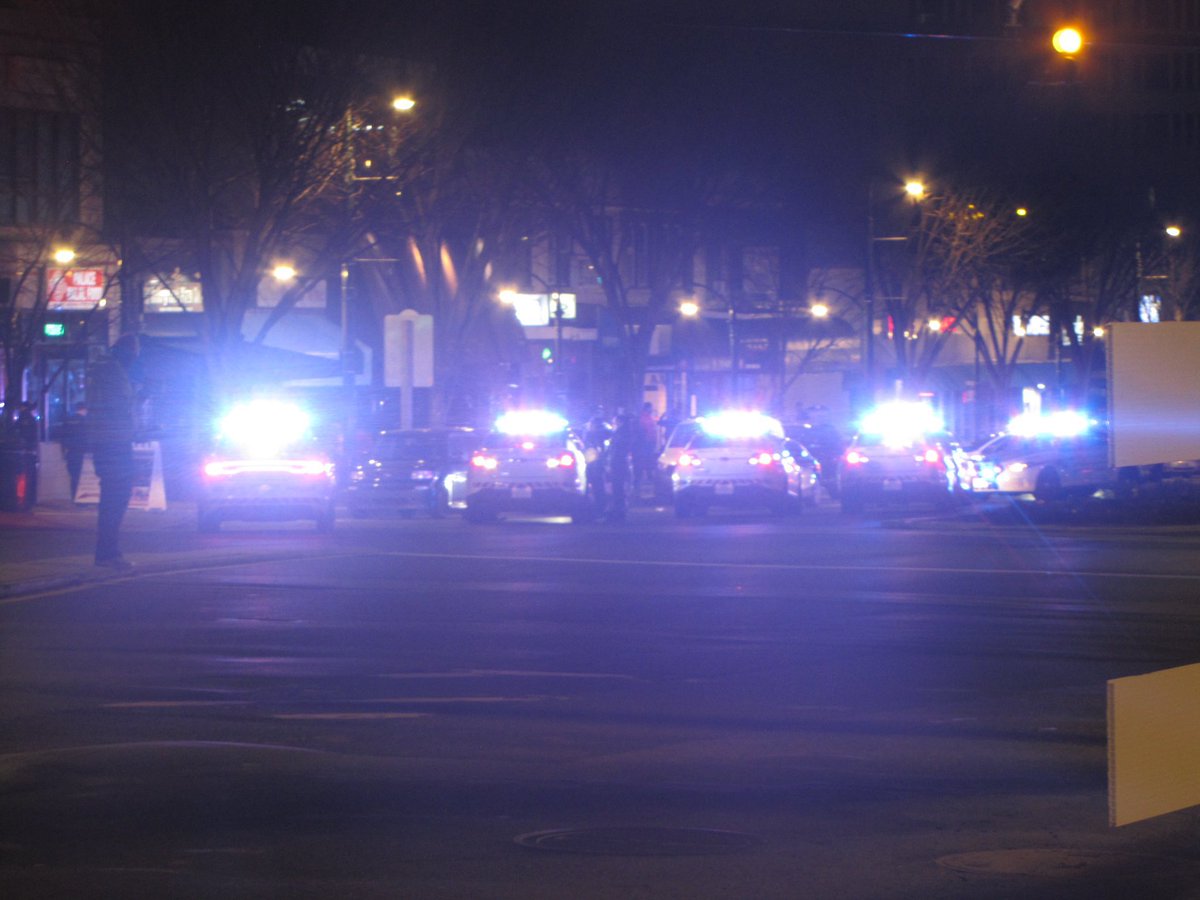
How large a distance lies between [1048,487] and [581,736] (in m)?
24.3

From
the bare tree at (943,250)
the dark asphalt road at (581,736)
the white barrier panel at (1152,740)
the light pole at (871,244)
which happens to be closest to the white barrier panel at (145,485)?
the dark asphalt road at (581,736)

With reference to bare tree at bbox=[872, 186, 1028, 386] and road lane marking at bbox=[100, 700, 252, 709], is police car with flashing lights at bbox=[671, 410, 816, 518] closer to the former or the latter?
bare tree at bbox=[872, 186, 1028, 386]

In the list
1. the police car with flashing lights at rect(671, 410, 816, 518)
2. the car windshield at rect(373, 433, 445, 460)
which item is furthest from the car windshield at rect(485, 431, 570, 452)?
the car windshield at rect(373, 433, 445, 460)

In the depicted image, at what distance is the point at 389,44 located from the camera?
3412cm

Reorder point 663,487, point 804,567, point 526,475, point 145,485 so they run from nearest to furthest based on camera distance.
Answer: point 804,567 → point 526,475 → point 145,485 → point 663,487

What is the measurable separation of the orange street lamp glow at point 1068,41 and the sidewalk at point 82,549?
10.2 meters

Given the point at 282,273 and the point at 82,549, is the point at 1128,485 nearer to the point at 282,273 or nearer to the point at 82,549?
the point at 82,549

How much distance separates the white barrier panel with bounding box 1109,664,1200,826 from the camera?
464 cm

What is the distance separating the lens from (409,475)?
32.8 metres

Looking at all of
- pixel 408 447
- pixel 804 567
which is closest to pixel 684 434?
pixel 408 447

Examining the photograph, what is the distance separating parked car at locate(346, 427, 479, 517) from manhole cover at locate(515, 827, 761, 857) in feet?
83.6

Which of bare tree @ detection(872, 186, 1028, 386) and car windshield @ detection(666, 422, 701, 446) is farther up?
bare tree @ detection(872, 186, 1028, 386)

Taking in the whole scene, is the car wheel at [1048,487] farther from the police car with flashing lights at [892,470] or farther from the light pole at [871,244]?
the light pole at [871,244]

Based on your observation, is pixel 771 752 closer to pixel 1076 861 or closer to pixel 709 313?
pixel 1076 861
